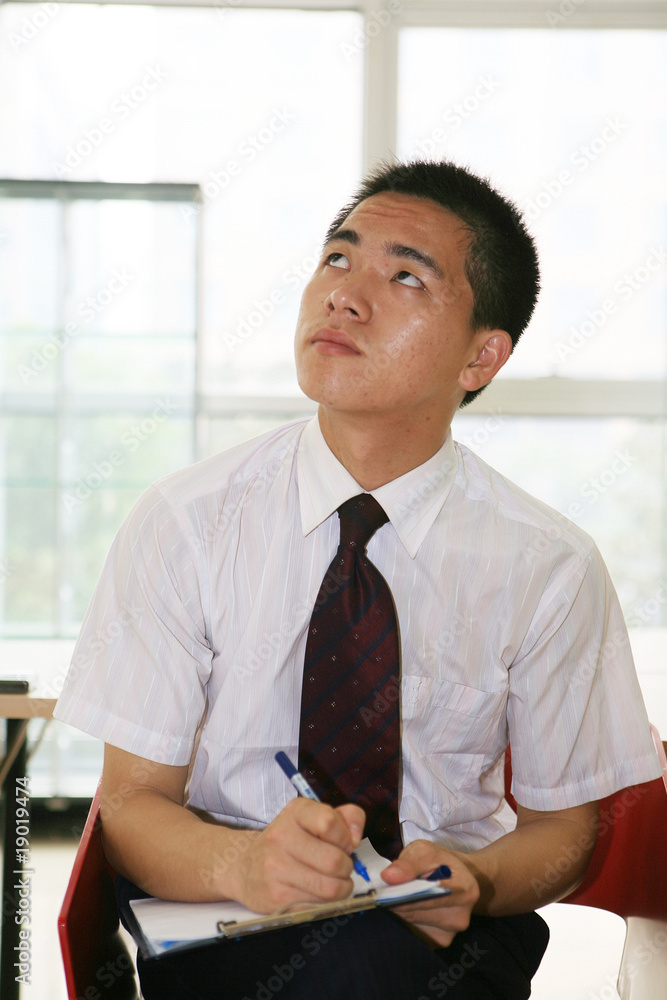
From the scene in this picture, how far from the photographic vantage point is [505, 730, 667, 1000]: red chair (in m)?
1.43

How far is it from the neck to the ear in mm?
116

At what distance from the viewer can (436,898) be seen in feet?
3.51

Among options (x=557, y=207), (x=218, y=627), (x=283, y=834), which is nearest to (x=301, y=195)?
(x=557, y=207)

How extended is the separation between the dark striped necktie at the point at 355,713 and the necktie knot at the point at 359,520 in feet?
0.36

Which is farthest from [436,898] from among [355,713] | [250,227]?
[250,227]

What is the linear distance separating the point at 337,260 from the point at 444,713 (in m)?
0.76

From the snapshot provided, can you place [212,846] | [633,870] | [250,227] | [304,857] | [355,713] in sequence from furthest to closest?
1. [250,227]
2. [633,870]
3. [355,713]
4. [212,846]
5. [304,857]

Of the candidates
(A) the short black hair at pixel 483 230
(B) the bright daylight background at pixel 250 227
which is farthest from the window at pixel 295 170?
(A) the short black hair at pixel 483 230

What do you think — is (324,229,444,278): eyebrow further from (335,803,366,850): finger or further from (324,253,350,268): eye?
(335,803,366,850): finger

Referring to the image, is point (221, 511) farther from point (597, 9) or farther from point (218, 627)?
point (597, 9)

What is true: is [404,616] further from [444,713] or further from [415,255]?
[415,255]

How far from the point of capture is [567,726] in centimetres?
138

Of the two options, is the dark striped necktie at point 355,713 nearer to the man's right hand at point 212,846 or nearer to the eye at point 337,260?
the man's right hand at point 212,846

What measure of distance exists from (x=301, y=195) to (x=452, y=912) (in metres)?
2.93
